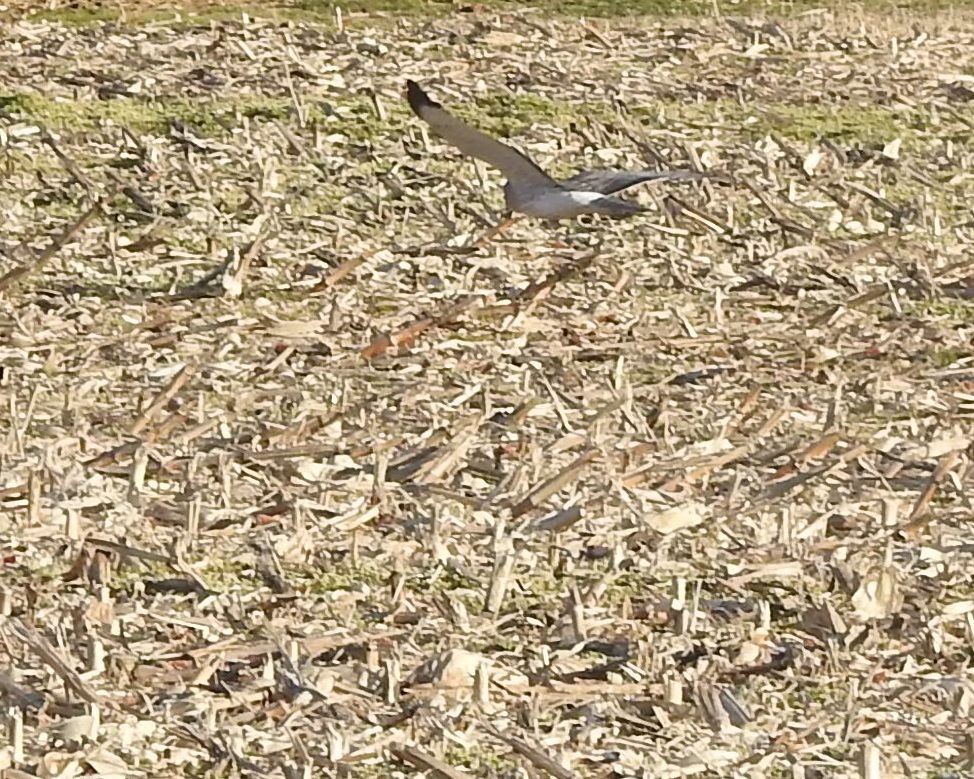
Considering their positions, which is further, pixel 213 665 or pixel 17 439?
pixel 17 439

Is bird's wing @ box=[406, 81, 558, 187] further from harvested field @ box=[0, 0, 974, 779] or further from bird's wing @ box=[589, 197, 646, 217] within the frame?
harvested field @ box=[0, 0, 974, 779]

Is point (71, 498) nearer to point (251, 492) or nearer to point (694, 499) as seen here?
point (251, 492)

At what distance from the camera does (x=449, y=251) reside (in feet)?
30.4

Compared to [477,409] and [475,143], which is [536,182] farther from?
[477,409]

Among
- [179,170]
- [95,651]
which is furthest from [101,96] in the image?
[95,651]

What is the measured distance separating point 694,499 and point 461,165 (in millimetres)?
4067

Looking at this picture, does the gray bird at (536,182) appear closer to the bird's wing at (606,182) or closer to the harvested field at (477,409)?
the bird's wing at (606,182)

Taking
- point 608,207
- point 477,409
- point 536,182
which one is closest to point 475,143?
point 536,182

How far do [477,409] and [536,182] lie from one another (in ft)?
4.71

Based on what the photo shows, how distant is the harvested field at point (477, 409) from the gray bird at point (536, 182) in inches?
15.2

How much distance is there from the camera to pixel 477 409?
7473 mm

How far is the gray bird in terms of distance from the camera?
822 centimetres

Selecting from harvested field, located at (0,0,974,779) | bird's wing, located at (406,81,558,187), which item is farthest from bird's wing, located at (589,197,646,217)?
harvested field, located at (0,0,974,779)

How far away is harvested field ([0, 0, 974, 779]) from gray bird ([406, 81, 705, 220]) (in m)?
0.39
